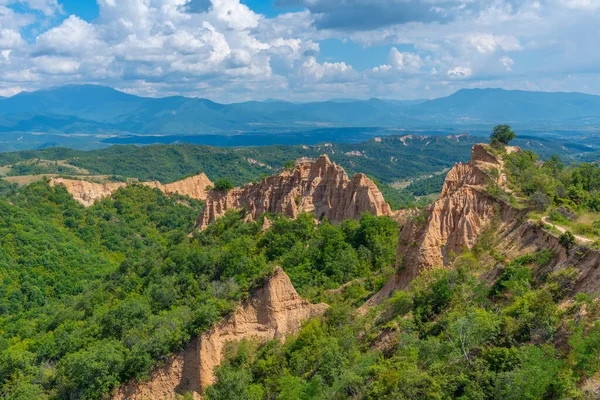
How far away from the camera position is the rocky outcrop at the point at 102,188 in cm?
9769

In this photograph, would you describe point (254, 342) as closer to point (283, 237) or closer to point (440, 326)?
point (440, 326)

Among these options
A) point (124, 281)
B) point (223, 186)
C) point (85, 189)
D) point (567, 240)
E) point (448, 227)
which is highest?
point (567, 240)

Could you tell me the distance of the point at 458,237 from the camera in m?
30.9

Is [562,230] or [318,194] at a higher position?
[562,230]

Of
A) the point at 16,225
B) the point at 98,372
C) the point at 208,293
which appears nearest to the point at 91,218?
the point at 16,225

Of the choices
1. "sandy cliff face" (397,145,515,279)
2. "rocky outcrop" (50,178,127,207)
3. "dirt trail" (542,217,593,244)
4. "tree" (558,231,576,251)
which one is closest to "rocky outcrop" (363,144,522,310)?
"sandy cliff face" (397,145,515,279)

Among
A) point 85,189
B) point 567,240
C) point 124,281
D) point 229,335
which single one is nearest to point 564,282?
point 567,240

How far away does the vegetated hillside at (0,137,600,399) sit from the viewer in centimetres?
1992

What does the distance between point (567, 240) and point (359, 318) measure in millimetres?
11496

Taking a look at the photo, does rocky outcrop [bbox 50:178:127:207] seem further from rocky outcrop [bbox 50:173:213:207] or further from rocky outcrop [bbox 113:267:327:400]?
rocky outcrop [bbox 113:267:327:400]

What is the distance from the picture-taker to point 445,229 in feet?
104

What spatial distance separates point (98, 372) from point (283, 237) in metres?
22.5

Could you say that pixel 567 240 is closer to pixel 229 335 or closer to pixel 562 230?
pixel 562 230

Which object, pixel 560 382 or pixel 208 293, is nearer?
pixel 560 382
